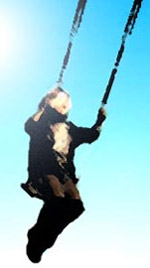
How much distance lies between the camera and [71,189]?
43.1ft

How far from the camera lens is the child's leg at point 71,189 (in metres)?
12.9

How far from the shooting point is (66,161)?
45.1 feet

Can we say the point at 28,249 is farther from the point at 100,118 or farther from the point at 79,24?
the point at 79,24

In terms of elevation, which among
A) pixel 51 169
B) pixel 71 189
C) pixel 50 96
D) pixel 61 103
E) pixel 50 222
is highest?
pixel 50 96

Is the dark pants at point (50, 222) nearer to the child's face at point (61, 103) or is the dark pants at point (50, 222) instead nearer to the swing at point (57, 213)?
the swing at point (57, 213)

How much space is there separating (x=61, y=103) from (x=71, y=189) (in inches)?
79.2

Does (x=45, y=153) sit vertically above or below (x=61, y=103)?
below

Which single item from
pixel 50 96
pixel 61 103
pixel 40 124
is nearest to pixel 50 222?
pixel 40 124

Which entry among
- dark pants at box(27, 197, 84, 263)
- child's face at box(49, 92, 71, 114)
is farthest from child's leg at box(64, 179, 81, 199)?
child's face at box(49, 92, 71, 114)

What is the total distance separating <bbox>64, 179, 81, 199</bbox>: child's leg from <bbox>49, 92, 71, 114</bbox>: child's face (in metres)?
1.60

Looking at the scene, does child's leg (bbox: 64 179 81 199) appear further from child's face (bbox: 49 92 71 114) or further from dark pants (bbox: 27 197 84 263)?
child's face (bbox: 49 92 71 114)

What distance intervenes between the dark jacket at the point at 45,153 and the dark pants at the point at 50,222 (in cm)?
72

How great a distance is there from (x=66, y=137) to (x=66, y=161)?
661 mm

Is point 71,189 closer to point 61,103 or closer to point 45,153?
point 45,153
